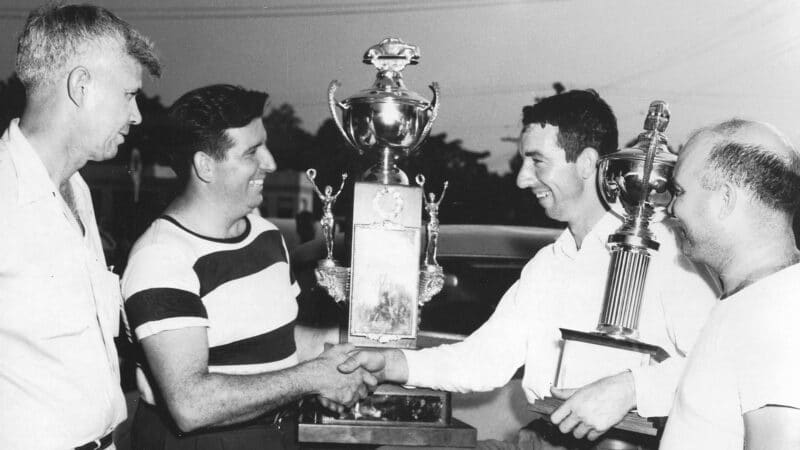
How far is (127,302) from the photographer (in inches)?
87.0

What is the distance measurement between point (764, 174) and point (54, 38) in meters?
1.80

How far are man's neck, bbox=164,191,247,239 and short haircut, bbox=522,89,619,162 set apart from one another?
1.20 meters

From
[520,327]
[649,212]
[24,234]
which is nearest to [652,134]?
[649,212]

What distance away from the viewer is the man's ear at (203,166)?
249cm

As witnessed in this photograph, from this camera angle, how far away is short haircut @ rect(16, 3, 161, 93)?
194 centimetres

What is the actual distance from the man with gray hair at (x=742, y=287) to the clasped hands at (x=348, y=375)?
42.9 inches

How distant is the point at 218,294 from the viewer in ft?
7.77

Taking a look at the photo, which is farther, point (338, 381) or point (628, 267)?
point (338, 381)

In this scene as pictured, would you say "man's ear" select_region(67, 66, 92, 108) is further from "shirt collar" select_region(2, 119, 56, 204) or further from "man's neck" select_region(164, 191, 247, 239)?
"man's neck" select_region(164, 191, 247, 239)

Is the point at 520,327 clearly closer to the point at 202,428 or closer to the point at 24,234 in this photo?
the point at 202,428

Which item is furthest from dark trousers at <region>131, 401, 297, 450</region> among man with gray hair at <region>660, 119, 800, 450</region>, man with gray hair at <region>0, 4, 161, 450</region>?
man with gray hair at <region>660, 119, 800, 450</region>

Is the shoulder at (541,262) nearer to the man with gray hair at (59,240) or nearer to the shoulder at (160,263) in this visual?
the shoulder at (160,263)

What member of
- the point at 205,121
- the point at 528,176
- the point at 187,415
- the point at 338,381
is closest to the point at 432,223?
the point at 528,176

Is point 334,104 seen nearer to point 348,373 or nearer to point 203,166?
point 203,166
